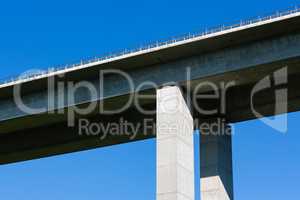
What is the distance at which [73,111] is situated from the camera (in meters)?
42.1

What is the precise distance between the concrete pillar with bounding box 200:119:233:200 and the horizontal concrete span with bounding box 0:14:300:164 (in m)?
1.41

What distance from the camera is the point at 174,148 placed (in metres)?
37.1

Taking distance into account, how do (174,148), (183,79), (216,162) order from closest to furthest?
(174,148), (183,79), (216,162)

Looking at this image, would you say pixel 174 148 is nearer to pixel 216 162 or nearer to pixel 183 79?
pixel 183 79

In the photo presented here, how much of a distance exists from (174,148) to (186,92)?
415 cm

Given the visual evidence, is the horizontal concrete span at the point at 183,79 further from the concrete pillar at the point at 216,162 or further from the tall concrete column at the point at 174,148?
the concrete pillar at the point at 216,162

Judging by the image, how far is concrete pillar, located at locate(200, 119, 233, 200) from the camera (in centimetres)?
4078

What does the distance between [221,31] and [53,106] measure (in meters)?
13.0

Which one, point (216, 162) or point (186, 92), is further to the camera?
point (216, 162)

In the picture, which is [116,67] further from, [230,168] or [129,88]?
[230,168]

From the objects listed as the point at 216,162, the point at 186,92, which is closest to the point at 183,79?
the point at 186,92

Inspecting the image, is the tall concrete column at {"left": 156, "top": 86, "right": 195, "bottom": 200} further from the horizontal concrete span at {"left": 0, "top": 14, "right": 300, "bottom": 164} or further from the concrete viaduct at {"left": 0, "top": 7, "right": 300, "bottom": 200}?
the horizontal concrete span at {"left": 0, "top": 14, "right": 300, "bottom": 164}

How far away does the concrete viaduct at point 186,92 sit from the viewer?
36.2 meters

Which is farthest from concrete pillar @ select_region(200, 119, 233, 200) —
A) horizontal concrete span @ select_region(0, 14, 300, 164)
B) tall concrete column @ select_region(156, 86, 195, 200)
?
tall concrete column @ select_region(156, 86, 195, 200)
